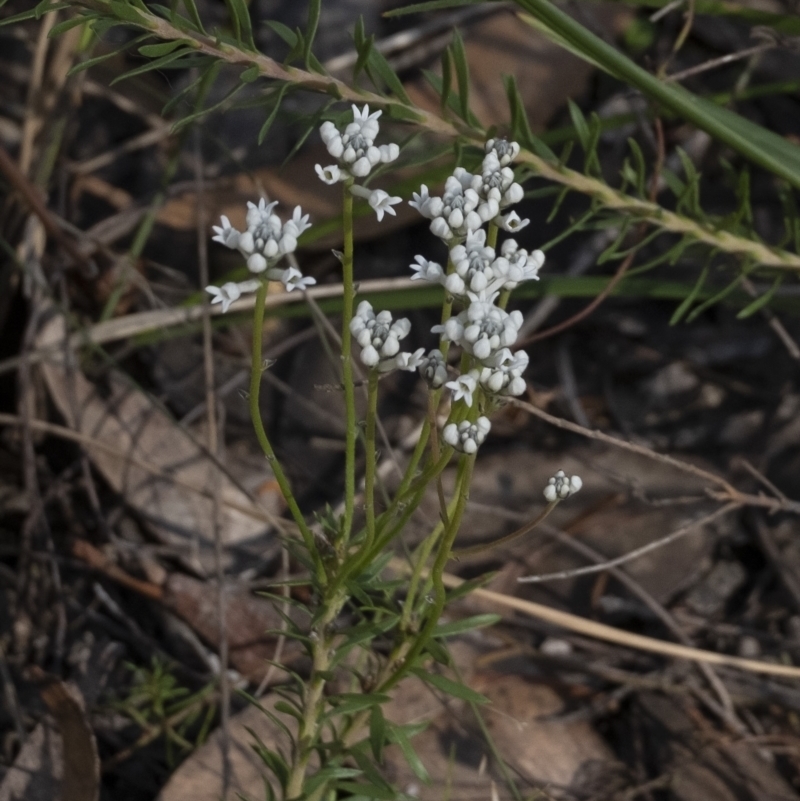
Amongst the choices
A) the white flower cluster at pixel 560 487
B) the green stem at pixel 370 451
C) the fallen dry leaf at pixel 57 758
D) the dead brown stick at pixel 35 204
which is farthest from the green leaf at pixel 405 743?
the dead brown stick at pixel 35 204

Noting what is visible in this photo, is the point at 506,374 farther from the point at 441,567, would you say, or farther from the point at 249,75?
the point at 249,75

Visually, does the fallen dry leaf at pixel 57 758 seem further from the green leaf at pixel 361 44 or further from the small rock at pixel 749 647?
the small rock at pixel 749 647

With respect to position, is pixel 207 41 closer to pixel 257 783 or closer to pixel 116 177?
pixel 257 783

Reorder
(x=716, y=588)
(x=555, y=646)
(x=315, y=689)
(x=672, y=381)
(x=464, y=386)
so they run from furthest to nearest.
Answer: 1. (x=672, y=381)
2. (x=716, y=588)
3. (x=555, y=646)
4. (x=315, y=689)
5. (x=464, y=386)

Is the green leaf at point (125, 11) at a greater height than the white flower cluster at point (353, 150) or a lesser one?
greater

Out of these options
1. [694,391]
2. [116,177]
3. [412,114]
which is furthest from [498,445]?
[116,177]

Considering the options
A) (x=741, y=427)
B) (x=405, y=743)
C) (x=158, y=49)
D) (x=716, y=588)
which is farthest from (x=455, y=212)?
(x=741, y=427)
